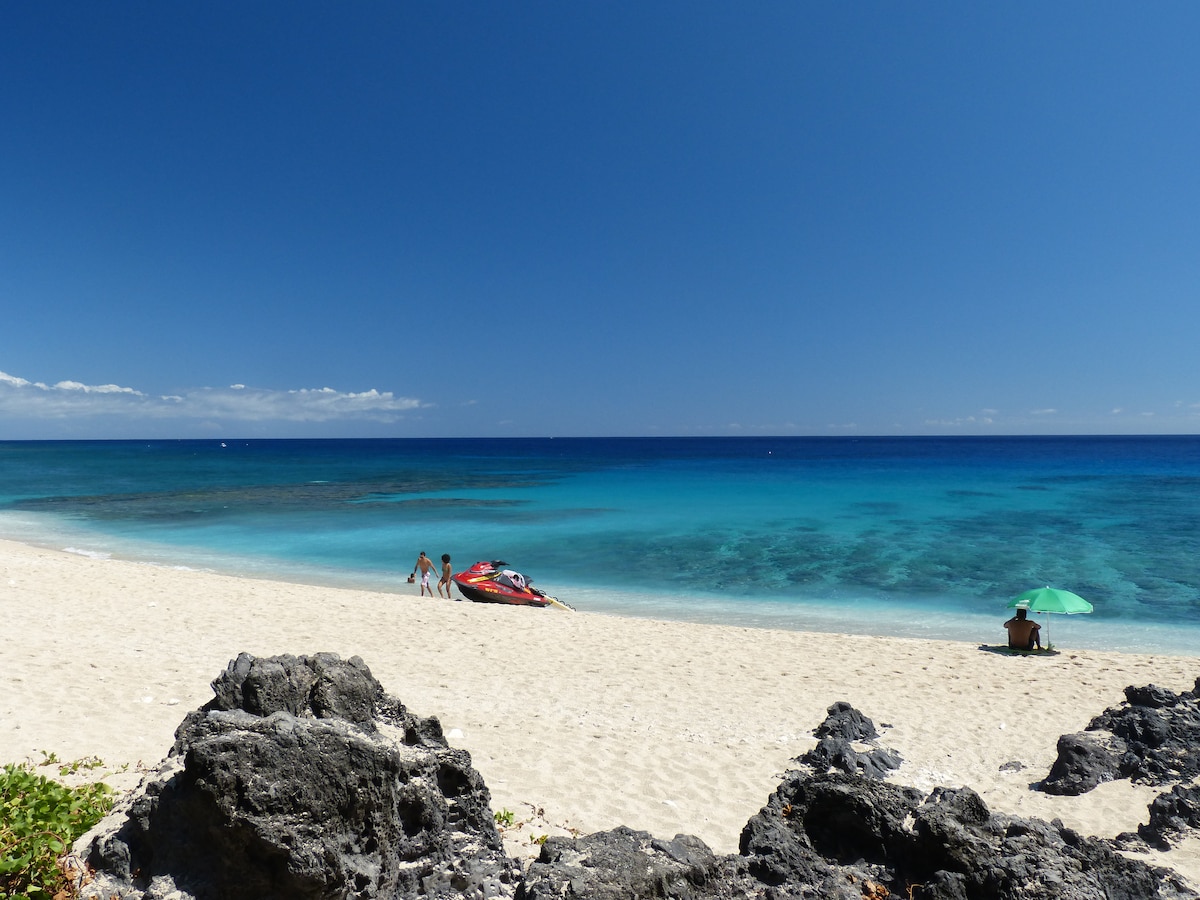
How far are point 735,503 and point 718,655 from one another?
36.8 m

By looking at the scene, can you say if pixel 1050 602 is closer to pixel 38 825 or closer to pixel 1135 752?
pixel 1135 752

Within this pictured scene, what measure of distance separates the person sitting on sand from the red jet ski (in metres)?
10.4

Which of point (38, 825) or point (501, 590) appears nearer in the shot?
point (38, 825)

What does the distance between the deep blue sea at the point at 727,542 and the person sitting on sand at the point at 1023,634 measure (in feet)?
8.49

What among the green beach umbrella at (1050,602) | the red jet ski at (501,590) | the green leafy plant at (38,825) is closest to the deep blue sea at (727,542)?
the red jet ski at (501,590)

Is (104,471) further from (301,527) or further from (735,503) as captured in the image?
(735,503)

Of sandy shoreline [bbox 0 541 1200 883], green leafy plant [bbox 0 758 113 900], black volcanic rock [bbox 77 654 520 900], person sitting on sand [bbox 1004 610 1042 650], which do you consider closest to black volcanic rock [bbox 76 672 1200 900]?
black volcanic rock [bbox 77 654 520 900]

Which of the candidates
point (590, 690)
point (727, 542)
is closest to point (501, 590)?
point (590, 690)

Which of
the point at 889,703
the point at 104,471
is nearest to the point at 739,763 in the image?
the point at 889,703

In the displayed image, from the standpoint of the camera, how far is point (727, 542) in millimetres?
31406

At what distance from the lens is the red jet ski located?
18203 mm

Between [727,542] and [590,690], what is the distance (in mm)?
21850

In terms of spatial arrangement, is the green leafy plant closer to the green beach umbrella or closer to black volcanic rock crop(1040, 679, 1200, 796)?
black volcanic rock crop(1040, 679, 1200, 796)

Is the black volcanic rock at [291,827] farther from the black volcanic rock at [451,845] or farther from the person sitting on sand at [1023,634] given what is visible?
the person sitting on sand at [1023,634]
